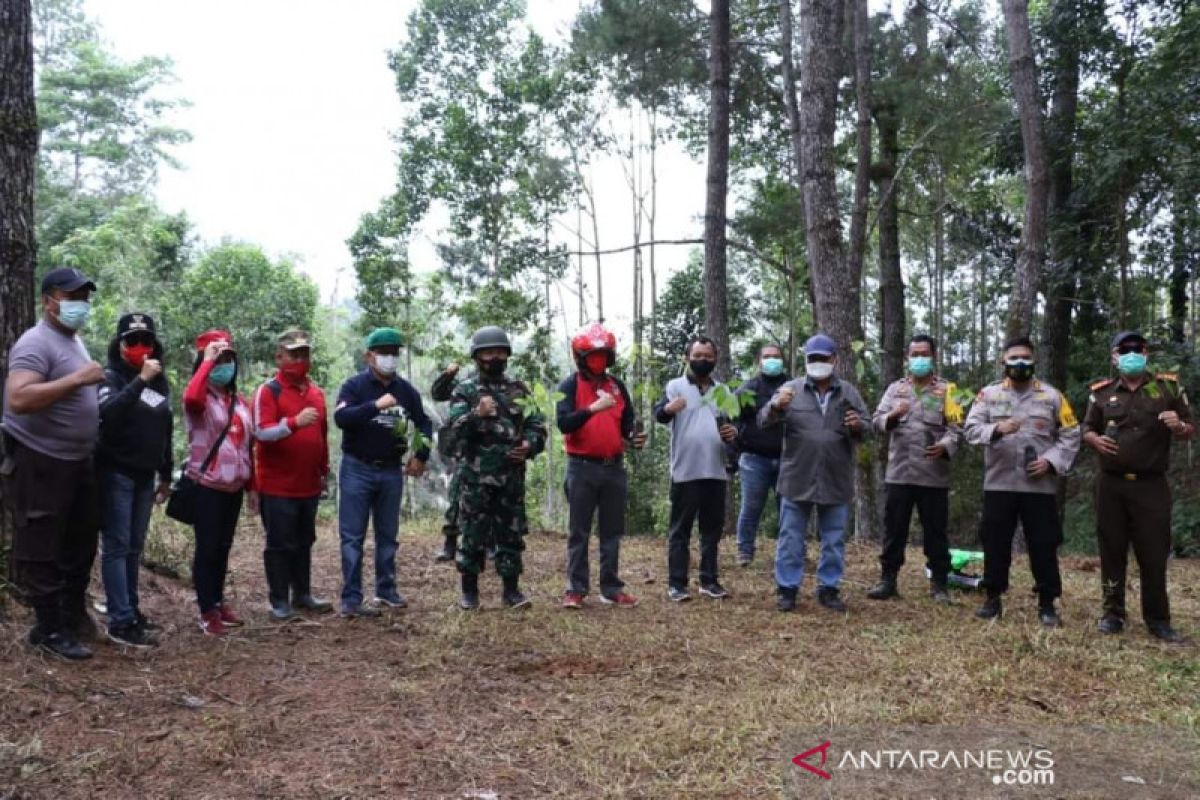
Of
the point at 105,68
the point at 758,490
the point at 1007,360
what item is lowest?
the point at 758,490

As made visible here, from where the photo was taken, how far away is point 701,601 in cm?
668

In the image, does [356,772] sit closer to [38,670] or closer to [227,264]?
[38,670]

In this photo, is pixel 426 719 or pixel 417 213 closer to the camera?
pixel 426 719

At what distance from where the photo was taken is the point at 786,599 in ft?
21.0

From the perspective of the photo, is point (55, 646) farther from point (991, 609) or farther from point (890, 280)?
point (890, 280)

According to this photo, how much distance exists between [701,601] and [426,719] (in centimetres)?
312

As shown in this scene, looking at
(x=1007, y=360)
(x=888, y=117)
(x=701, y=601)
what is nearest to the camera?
(x=1007, y=360)

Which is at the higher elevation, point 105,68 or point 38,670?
point 105,68

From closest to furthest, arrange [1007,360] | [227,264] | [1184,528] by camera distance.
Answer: [1007,360], [1184,528], [227,264]

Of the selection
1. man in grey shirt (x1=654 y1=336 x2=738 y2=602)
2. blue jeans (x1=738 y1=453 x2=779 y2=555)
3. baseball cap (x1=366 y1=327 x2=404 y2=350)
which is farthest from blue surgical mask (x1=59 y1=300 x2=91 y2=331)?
blue jeans (x1=738 y1=453 x2=779 y2=555)

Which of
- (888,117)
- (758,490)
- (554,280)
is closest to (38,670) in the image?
(758,490)

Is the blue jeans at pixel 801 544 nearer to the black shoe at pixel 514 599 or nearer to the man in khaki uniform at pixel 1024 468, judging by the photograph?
the man in khaki uniform at pixel 1024 468

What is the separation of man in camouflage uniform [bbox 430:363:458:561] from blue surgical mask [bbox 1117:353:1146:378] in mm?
4534

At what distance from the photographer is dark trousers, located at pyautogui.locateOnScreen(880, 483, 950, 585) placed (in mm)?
6648
